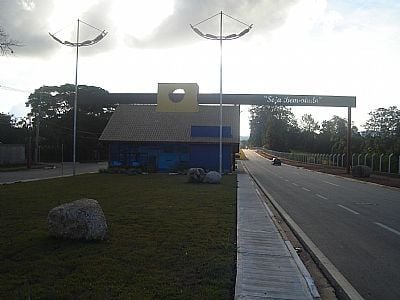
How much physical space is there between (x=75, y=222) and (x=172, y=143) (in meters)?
39.3

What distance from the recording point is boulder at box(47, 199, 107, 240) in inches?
371

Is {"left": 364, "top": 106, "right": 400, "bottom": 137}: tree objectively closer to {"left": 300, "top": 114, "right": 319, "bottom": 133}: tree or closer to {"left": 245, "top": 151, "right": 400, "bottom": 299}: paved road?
{"left": 300, "top": 114, "right": 319, "bottom": 133}: tree

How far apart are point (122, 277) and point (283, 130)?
13482 centimetres

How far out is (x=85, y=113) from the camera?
272 feet

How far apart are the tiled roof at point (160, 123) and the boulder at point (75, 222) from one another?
124ft

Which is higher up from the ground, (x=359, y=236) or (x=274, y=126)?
(x=274, y=126)

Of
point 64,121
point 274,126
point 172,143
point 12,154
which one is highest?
point 274,126

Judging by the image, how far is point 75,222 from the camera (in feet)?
31.0

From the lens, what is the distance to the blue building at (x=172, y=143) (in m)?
48.0

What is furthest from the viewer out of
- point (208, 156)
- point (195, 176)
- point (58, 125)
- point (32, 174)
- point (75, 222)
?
point (58, 125)

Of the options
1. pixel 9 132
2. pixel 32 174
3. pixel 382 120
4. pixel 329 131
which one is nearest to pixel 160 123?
pixel 32 174

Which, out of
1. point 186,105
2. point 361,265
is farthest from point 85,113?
point 361,265

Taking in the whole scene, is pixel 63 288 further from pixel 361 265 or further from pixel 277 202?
pixel 277 202

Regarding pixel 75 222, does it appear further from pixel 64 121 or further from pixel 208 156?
pixel 64 121
